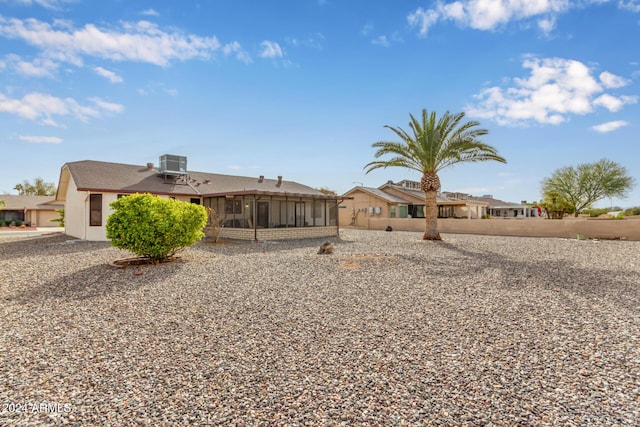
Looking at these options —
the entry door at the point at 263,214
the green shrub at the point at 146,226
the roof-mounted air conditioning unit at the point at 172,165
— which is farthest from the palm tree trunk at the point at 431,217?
the roof-mounted air conditioning unit at the point at 172,165

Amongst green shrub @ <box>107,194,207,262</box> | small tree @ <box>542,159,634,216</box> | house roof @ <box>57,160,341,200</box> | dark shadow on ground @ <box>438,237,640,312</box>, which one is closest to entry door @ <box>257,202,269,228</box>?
house roof @ <box>57,160,341,200</box>

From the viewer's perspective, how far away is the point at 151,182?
2005cm

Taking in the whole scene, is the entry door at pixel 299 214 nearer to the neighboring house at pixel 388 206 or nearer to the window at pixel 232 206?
the window at pixel 232 206

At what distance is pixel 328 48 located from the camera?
46.1ft

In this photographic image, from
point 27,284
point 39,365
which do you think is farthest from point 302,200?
point 39,365

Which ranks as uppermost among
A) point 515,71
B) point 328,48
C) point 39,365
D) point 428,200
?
point 328,48

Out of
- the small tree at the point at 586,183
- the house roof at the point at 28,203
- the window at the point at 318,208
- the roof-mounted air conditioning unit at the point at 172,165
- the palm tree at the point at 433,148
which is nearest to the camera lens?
the palm tree at the point at 433,148

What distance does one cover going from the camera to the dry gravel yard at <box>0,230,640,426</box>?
2.80 metres

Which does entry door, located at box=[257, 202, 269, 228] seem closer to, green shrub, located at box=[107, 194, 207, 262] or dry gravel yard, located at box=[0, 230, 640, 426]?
green shrub, located at box=[107, 194, 207, 262]

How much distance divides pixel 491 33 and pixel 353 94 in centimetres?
649

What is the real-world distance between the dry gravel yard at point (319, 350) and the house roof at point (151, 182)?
32.5 feet

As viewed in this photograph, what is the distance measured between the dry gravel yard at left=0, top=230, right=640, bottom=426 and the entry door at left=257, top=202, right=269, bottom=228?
10029mm

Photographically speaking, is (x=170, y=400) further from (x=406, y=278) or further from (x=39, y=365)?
(x=406, y=278)

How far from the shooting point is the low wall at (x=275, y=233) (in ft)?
58.2
